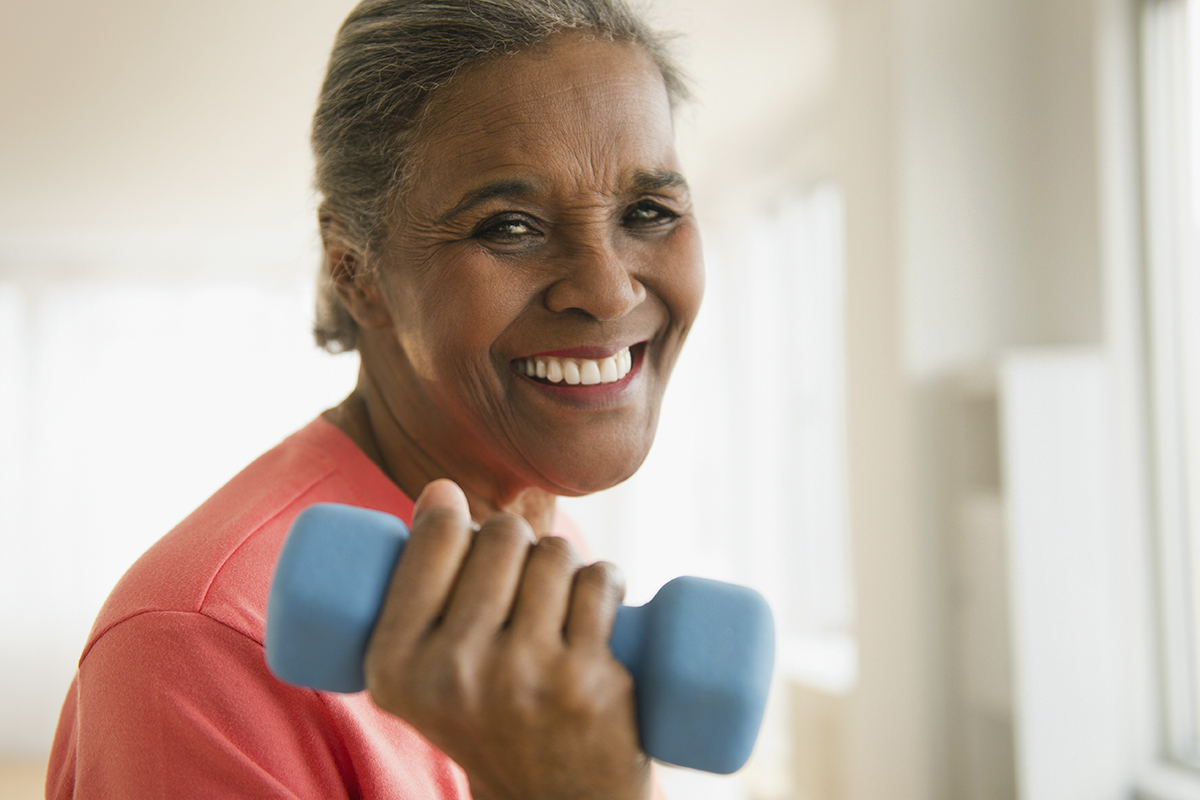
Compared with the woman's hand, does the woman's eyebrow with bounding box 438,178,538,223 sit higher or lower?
higher

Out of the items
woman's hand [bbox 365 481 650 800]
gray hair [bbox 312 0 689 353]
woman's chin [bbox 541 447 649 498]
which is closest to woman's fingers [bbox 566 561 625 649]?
woman's hand [bbox 365 481 650 800]

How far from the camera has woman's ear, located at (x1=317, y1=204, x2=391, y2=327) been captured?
90 centimetres

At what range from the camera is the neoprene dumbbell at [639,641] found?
46 centimetres

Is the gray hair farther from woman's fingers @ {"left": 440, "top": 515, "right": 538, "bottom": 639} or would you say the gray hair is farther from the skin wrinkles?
woman's fingers @ {"left": 440, "top": 515, "right": 538, "bottom": 639}

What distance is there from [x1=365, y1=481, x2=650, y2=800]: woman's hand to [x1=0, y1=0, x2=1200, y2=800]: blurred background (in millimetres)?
623

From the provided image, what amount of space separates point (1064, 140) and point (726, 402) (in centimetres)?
312

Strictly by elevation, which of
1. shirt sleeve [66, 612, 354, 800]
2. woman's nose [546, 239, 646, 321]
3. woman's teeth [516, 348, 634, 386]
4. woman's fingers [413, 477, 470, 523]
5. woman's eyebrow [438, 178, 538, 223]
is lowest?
shirt sleeve [66, 612, 354, 800]

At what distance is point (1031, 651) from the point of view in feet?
7.78

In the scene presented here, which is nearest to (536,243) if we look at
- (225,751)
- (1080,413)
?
(225,751)

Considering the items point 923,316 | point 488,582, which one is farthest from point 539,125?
point 923,316

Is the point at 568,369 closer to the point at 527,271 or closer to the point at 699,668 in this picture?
the point at 527,271

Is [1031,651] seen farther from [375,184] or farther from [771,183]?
[771,183]

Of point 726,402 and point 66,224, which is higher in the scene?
point 66,224

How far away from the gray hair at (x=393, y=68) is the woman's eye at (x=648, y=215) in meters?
0.16
